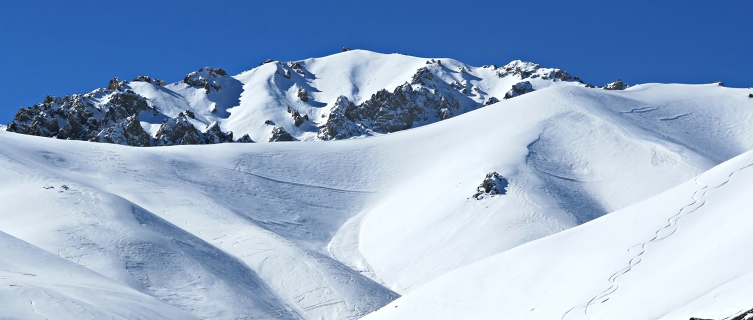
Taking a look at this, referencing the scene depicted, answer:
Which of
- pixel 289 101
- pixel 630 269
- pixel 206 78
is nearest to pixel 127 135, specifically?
pixel 289 101

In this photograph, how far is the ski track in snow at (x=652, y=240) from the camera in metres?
18.2

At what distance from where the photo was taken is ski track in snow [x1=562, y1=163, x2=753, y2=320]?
1817 centimetres

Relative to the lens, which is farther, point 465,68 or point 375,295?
point 465,68

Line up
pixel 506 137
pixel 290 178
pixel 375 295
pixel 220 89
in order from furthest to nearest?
pixel 220 89 < pixel 506 137 < pixel 290 178 < pixel 375 295

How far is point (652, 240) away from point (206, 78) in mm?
118996

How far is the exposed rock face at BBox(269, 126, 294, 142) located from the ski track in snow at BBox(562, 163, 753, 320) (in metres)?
85.1

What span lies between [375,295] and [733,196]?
17.9 m

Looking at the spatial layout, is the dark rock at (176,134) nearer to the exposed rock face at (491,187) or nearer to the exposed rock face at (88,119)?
the exposed rock face at (88,119)

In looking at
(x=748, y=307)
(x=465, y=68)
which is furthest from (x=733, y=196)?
(x=465, y=68)

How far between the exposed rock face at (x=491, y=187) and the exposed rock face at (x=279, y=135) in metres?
57.7

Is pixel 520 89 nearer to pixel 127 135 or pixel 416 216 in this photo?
pixel 127 135

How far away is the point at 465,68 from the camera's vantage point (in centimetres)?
14338

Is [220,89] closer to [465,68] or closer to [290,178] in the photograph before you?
[465,68]

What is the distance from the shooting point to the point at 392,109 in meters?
118
